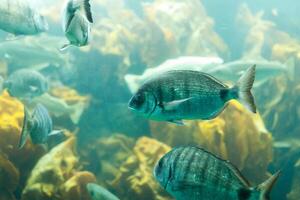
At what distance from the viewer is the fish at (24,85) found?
228 inches

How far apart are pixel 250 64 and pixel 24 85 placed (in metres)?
4.12

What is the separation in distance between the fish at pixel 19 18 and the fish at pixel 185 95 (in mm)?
1408

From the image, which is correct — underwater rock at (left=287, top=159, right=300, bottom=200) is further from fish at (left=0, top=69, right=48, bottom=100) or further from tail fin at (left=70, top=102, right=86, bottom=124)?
fish at (left=0, top=69, right=48, bottom=100)

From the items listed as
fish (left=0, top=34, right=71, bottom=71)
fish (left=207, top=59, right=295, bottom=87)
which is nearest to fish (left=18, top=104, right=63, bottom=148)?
fish (left=207, top=59, right=295, bottom=87)

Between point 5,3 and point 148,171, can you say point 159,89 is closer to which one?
point 5,3

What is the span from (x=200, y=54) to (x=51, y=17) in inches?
212

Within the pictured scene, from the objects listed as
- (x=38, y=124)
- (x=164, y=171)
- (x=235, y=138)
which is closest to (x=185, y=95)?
(x=164, y=171)

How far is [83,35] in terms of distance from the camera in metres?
2.54

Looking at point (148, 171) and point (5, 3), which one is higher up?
point (5, 3)

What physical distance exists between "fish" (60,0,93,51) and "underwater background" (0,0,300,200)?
99 cm

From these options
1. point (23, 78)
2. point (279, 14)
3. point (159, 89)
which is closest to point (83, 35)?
point (159, 89)

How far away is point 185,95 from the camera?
2406mm

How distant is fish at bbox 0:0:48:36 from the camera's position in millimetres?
3164

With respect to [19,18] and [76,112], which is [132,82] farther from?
[19,18]
